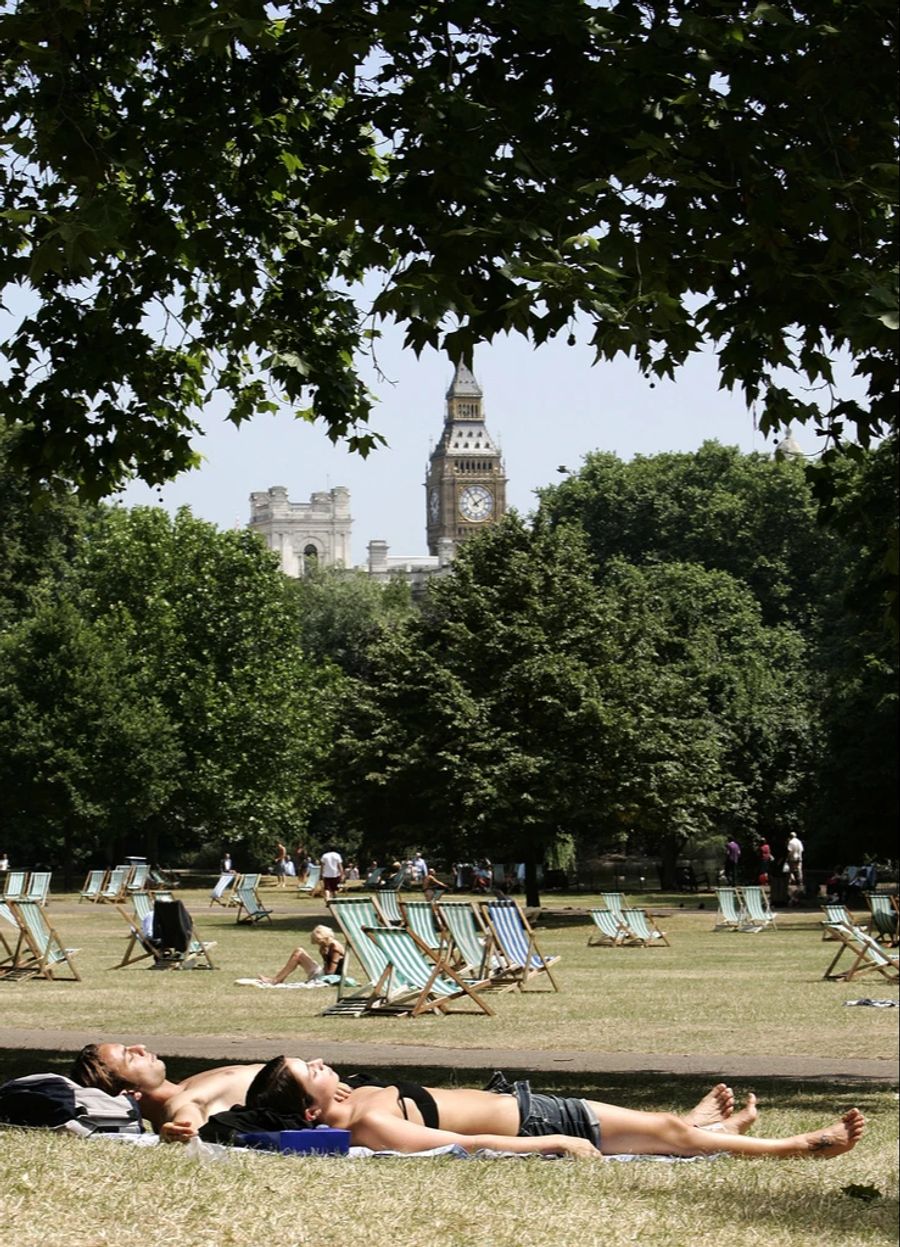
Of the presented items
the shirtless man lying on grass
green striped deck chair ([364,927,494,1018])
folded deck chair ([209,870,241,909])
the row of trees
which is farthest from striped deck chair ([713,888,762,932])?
the shirtless man lying on grass

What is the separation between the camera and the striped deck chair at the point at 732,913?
33.0 meters

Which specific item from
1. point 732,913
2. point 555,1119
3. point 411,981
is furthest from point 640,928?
point 555,1119

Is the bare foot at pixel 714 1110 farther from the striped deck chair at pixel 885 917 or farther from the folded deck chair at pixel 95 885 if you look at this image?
the folded deck chair at pixel 95 885

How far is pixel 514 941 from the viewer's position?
19.8 m

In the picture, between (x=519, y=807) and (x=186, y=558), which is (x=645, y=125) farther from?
(x=186, y=558)

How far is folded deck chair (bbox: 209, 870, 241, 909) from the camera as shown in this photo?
138 feet

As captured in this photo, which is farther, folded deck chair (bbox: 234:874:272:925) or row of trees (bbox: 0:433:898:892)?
row of trees (bbox: 0:433:898:892)

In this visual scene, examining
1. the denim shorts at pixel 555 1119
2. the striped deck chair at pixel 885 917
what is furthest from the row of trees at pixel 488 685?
the striped deck chair at pixel 885 917

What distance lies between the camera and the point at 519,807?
35.4m

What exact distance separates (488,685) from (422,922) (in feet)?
61.9

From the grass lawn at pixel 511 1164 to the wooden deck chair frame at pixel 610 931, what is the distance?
4.77m

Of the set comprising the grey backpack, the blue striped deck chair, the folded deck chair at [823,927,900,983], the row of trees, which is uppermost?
the row of trees

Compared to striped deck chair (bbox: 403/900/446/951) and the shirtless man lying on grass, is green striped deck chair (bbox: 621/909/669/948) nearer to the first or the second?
striped deck chair (bbox: 403/900/446/951)

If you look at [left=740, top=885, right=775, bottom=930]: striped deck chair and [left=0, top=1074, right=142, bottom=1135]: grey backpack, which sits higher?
[left=0, top=1074, right=142, bottom=1135]: grey backpack
